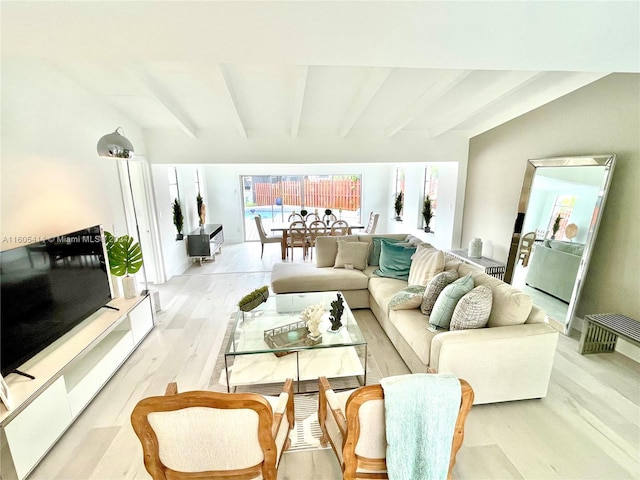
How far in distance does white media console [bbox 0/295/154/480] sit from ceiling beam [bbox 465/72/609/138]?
15.6 ft

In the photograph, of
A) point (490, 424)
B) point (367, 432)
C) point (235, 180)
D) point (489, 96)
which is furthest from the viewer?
point (235, 180)

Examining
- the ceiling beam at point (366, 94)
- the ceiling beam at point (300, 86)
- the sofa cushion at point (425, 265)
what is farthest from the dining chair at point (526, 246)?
the ceiling beam at point (300, 86)

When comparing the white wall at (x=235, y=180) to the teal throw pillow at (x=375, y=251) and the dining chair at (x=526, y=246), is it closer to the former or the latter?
the teal throw pillow at (x=375, y=251)

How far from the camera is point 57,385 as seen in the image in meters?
1.83

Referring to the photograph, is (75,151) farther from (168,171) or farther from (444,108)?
(444,108)

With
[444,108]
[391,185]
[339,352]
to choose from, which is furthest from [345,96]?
[391,185]

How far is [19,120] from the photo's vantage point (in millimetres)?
2131

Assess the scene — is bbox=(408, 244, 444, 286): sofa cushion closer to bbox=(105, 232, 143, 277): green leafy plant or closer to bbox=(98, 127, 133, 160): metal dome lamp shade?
bbox=(105, 232, 143, 277): green leafy plant

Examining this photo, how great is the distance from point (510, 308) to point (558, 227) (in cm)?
173

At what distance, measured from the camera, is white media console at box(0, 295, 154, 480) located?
1.54 metres

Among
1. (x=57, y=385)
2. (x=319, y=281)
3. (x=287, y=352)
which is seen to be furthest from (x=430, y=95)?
(x=57, y=385)

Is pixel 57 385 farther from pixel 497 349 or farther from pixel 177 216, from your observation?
pixel 177 216

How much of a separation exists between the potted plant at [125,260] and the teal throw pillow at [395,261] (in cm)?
259

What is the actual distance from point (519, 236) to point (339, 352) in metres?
2.82
